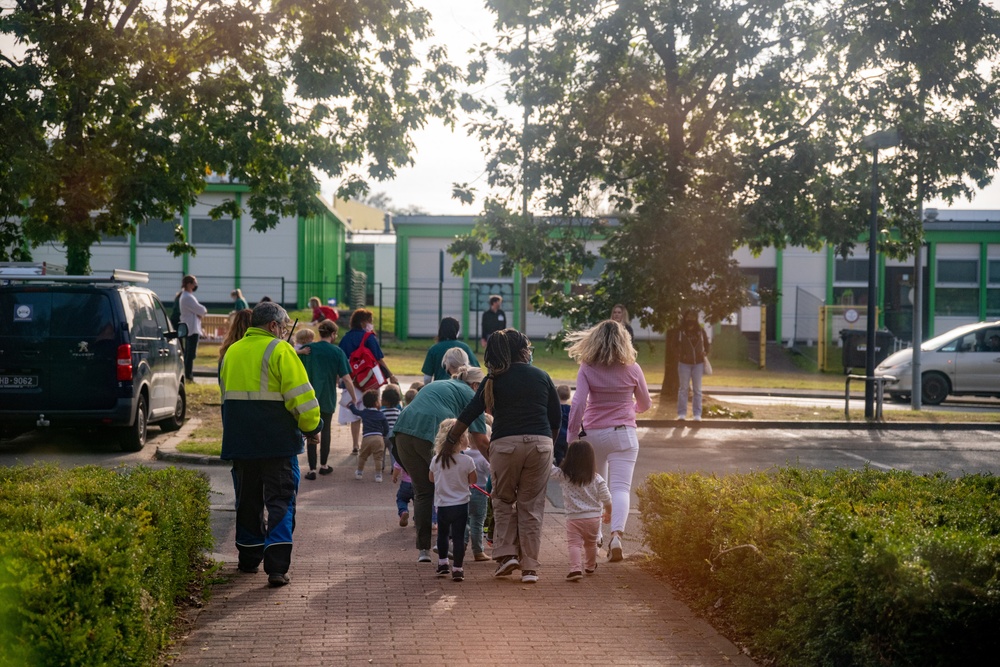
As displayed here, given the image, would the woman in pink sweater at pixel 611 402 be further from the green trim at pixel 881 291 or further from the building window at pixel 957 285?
the building window at pixel 957 285

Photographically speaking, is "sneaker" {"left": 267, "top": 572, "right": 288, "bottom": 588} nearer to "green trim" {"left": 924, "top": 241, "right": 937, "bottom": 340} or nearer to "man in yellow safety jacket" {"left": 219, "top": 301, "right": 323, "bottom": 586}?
"man in yellow safety jacket" {"left": 219, "top": 301, "right": 323, "bottom": 586}

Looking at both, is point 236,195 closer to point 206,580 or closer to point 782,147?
point 782,147

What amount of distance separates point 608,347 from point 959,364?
19055 mm

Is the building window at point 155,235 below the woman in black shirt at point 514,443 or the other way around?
the other way around

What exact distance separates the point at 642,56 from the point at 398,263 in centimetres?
2070

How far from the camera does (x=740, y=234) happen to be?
1970 centimetres

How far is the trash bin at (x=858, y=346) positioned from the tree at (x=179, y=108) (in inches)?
764

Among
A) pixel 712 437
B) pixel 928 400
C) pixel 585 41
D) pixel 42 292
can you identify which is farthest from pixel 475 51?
pixel 928 400

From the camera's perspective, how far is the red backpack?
13.2 meters

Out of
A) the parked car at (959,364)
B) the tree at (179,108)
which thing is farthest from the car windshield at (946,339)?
the tree at (179,108)

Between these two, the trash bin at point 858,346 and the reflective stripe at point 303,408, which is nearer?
the reflective stripe at point 303,408

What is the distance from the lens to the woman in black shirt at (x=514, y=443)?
759 cm

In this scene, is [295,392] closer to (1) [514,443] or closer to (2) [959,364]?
(1) [514,443]

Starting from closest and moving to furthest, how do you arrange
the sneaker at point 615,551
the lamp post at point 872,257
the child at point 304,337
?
the sneaker at point 615,551
the child at point 304,337
the lamp post at point 872,257
